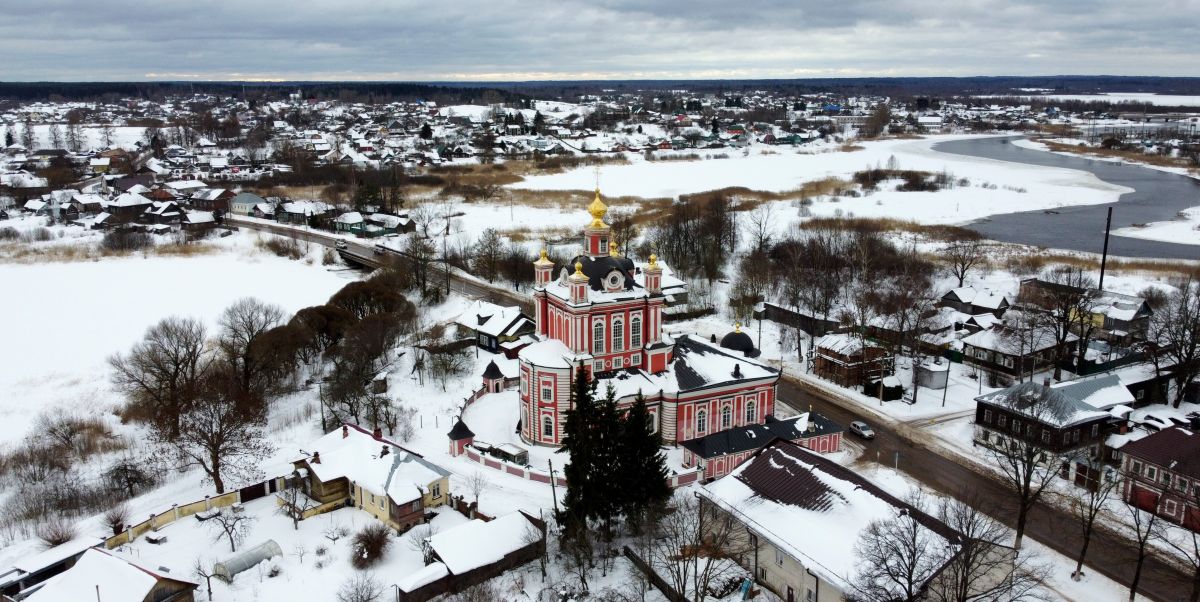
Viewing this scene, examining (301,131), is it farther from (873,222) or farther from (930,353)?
(930,353)

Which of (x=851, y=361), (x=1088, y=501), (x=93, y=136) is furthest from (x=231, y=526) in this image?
(x=93, y=136)

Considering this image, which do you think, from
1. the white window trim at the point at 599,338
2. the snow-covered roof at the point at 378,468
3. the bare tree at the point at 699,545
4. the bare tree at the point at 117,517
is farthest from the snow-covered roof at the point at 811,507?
the bare tree at the point at 117,517

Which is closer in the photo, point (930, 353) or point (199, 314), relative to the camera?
point (930, 353)

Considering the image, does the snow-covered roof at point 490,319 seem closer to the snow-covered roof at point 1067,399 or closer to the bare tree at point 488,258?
the bare tree at point 488,258

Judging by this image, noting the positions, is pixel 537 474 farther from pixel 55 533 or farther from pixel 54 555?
pixel 55 533

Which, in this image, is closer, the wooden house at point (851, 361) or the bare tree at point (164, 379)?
the bare tree at point (164, 379)

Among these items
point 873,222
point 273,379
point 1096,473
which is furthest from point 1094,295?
point 273,379

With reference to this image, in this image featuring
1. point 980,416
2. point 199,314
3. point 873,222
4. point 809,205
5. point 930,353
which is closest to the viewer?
point 980,416

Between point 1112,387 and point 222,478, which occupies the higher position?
point 1112,387
